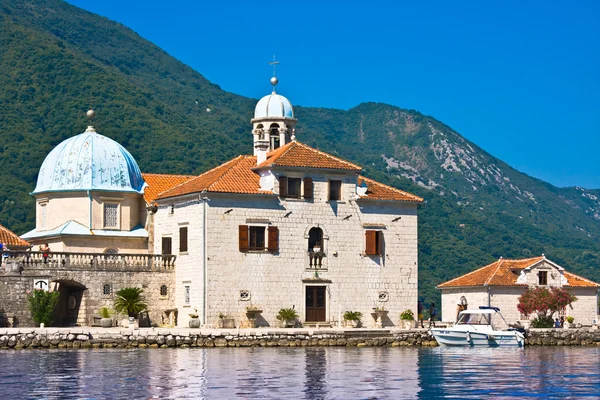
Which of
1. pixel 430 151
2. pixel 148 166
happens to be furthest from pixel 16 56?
pixel 430 151

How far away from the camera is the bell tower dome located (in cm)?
6297

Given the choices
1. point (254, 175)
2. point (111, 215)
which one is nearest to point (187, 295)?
point (254, 175)

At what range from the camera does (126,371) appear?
37.2m

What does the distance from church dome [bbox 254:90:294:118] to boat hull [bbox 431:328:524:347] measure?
50.6ft

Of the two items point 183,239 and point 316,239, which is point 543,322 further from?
point 183,239

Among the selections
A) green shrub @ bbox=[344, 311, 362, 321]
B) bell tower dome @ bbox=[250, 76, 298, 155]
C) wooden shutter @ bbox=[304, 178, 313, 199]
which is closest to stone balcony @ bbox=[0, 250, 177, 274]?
wooden shutter @ bbox=[304, 178, 313, 199]

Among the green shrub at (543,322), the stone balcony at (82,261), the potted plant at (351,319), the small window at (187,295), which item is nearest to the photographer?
the stone balcony at (82,261)

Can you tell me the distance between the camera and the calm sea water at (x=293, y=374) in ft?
104

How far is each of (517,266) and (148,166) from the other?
3872 cm

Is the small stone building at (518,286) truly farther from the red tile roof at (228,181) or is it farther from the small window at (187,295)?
the small window at (187,295)

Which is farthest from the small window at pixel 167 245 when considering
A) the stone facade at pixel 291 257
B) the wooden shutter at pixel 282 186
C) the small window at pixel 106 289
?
the wooden shutter at pixel 282 186

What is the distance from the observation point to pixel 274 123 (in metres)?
63.0

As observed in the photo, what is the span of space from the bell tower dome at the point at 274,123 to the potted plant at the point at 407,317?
10.4 m

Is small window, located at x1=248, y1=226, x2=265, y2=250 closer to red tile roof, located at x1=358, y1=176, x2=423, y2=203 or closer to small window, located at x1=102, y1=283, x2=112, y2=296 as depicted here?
red tile roof, located at x1=358, y1=176, x2=423, y2=203
